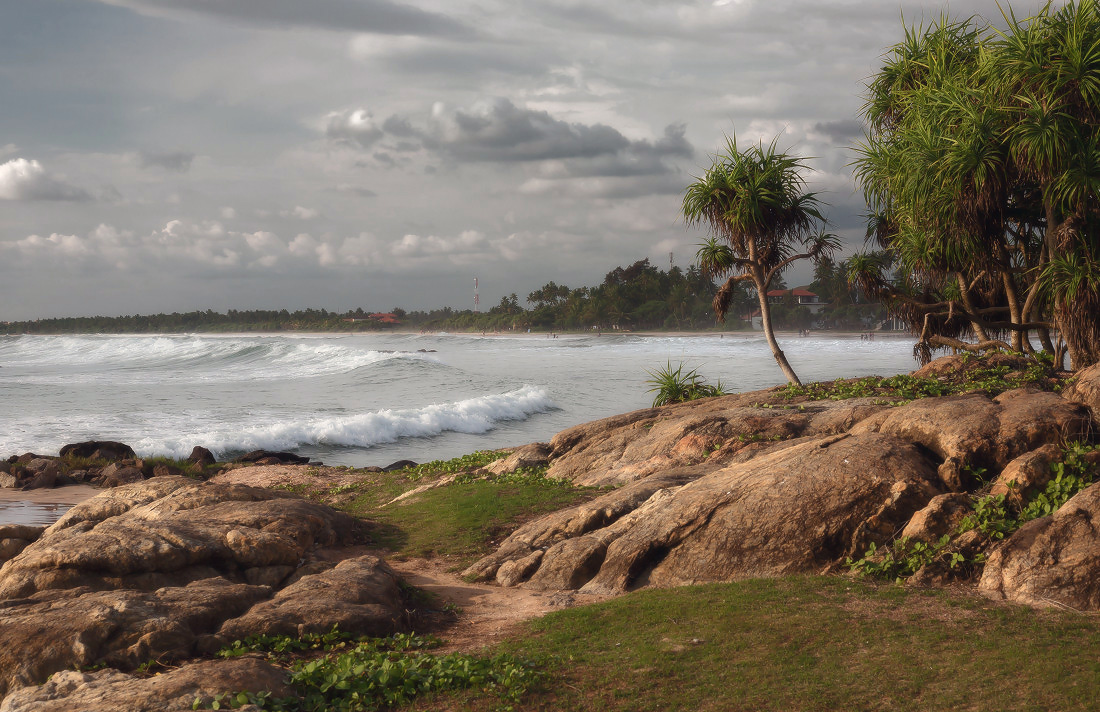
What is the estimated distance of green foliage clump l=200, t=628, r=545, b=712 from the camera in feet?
15.5

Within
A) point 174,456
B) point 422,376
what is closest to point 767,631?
point 174,456

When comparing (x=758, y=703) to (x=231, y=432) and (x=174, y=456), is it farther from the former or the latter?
(x=231, y=432)

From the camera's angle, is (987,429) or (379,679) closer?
(379,679)

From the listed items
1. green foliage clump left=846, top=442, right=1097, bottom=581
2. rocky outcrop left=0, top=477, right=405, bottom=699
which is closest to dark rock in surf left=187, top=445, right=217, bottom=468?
rocky outcrop left=0, top=477, right=405, bottom=699

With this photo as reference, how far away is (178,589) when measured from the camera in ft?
20.8

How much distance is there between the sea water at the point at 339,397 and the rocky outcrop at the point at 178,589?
44.7ft

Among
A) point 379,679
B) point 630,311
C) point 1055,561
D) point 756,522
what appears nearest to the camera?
point 379,679

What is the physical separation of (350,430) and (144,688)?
21314 millimetres

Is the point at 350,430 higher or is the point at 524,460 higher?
the point at 524,460

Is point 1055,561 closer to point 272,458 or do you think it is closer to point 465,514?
point 465,514

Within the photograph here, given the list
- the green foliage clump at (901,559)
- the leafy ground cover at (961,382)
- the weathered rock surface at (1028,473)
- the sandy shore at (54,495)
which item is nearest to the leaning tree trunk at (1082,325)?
the leafy ground cover at (961,382)

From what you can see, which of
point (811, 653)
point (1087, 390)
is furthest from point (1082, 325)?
point (811, 653)

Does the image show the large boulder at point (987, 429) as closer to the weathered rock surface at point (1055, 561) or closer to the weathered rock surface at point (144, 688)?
the weathered rock surface at point (1055, 561)

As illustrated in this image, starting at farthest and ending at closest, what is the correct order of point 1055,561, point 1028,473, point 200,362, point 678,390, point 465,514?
point 200,362 → point 678,390 → point 465,514 → point 1028,473 → point 1055,561
